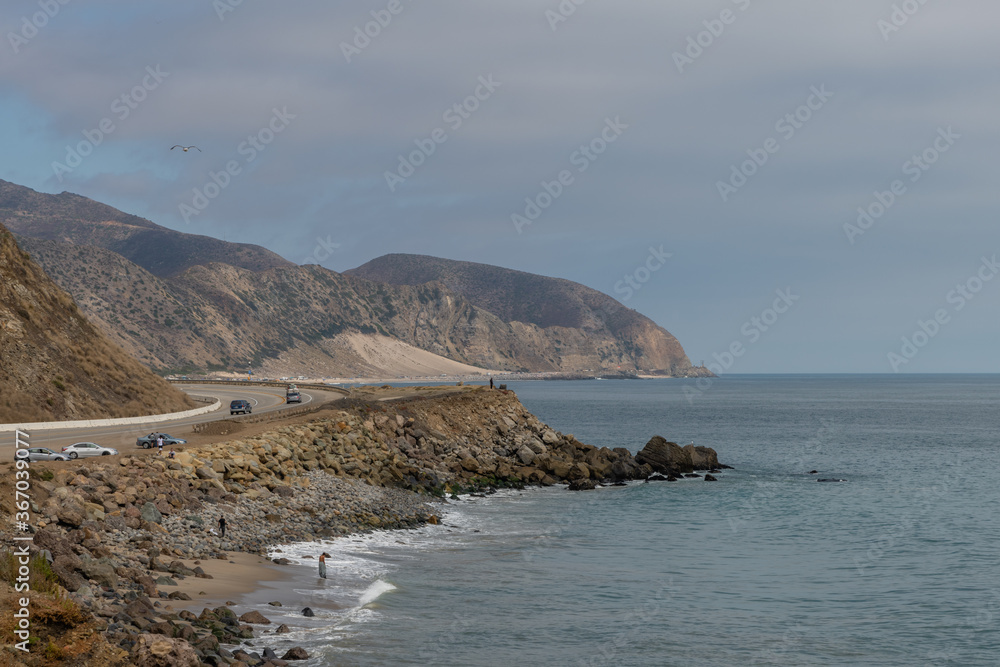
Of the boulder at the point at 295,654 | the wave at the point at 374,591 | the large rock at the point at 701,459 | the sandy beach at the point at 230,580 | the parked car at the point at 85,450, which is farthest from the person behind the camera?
the large rock at the point at 701,459

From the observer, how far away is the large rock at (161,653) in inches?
591

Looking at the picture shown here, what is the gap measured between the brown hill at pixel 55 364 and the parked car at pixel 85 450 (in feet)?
44.6

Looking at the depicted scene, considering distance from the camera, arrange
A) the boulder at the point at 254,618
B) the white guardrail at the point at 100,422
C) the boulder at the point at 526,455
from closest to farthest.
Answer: the boulder at the point at 254,618 < the white guardrail at the point at 100,422 < the boulder at the point at 526,455

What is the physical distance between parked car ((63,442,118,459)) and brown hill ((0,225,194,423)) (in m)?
13.6

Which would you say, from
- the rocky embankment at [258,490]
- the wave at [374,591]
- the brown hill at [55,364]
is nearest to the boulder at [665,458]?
the rocky embankment at [258,490]

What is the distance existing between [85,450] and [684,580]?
24.0 metres

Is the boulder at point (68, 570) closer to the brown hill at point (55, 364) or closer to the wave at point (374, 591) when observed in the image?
the wave at point (374, 591)

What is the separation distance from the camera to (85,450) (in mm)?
34594

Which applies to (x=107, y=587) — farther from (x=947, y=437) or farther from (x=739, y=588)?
(x=947, y=437)

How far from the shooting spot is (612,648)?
2020cm

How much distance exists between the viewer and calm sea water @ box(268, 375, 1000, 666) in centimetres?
2016

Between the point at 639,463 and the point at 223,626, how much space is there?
42470mm

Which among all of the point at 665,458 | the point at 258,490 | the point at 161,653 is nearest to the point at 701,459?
the point at 665,458

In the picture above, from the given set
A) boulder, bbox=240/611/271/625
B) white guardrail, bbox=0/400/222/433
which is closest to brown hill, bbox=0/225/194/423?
white guardrail, bbox=0/400/222/433
